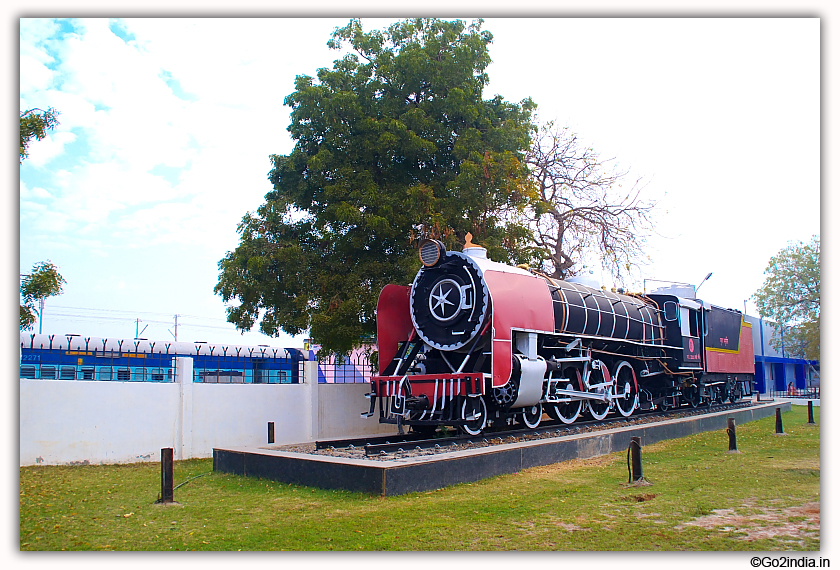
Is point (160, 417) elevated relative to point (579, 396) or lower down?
lower down

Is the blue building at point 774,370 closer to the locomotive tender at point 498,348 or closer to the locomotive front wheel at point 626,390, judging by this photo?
the locomotive front wheel at point 626,390

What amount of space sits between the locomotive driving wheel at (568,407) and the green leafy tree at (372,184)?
3.49m

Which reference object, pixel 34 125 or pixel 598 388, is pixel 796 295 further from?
pixel 34 125

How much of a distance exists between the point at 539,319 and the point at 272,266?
613 centimetres

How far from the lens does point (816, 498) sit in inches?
249

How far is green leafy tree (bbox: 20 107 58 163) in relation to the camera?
728 centimetres

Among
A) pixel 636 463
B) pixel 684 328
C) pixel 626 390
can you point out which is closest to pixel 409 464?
pixel 636 463

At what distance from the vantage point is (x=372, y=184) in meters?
13.6

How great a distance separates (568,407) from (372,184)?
6.15 meters

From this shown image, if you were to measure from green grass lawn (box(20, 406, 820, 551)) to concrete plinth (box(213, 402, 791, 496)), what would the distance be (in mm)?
143

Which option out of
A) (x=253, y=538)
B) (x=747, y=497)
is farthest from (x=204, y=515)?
(x=747, y=497)

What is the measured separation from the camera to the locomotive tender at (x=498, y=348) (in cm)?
984

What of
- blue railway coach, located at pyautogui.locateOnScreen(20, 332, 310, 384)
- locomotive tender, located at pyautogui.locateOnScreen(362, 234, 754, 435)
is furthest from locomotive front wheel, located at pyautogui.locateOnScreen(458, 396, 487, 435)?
blue railway coach, located at pyautogui.locateOnScreen(20, 332, 310, 384)

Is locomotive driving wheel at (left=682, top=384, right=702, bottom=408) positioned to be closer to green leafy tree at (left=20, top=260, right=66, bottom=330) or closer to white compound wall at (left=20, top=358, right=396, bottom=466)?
white compound wall at (left=20, top=358, right=396, bottom=466)
